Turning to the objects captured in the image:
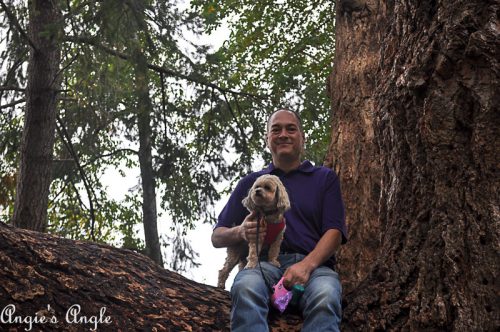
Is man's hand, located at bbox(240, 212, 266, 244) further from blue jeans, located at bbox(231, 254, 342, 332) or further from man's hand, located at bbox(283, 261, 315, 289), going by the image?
man's hand, located at bbox(283, 261, 315, 289)

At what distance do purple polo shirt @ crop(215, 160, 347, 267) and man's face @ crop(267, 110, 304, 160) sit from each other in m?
0.16

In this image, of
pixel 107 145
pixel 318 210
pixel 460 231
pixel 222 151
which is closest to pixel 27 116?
pixel 222 151

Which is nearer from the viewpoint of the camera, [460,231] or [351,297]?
[460,231]

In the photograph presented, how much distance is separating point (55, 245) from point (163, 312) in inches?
33.6

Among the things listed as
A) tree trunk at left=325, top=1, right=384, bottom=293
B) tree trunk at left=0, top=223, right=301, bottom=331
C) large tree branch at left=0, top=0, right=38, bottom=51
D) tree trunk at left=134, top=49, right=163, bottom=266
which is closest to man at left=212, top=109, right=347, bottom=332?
tree trunk at left=0, top=223, right=301, bottom=331

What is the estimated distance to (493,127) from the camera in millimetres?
3295

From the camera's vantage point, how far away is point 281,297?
3.67 metres

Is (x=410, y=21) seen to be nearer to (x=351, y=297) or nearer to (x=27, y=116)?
(x=351, y=297)

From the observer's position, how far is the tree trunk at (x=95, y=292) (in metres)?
3.35

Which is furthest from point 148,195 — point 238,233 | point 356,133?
point 238,233

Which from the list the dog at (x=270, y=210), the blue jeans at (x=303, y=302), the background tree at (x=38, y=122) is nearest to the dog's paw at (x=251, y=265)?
the dog at (x=270, y=210)

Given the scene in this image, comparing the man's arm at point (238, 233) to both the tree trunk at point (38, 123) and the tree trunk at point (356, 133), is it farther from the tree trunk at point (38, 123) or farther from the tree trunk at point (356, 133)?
the tree trunk at point (38, 123)

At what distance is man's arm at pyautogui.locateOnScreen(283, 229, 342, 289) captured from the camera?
368 centimetres

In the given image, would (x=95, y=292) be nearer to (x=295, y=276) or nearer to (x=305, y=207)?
(x=295, y=276)
